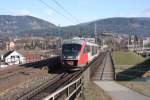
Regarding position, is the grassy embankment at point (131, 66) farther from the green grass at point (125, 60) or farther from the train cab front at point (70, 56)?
the train cab front at point (70, 56)

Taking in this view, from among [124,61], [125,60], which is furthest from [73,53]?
[125,60]

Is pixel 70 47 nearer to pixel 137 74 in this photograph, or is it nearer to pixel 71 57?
pixel 71 57

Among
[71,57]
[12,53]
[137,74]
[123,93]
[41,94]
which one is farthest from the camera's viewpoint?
[12,53]

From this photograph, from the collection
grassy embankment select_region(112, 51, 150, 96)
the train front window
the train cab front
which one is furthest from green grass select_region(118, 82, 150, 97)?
the train front window

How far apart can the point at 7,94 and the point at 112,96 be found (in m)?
6.27

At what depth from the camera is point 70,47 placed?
1309 inches

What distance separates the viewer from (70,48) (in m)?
33.2

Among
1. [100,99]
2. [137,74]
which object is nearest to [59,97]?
[100,99]

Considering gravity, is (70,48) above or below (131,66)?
above

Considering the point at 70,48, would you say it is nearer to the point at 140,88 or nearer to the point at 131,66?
the point at 140,88

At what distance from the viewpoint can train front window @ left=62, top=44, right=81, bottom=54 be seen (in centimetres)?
3303

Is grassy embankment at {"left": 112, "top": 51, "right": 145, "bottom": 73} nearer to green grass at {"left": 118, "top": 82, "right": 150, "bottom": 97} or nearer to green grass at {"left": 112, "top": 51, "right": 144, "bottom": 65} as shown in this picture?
green grass at {"left": 112, "top": 51, "right": 144, "bottom": 65}

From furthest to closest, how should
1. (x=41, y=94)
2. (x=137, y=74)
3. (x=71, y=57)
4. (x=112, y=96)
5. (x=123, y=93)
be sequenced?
(x=137, y=74)
(x=71, y=57)
(x=123, y=93)
(x=112, y=96)
(x=41, y=94)

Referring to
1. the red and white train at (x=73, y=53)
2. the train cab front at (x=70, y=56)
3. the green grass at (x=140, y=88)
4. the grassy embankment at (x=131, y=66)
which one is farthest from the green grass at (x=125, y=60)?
the green grass at (x=140, y=88)
